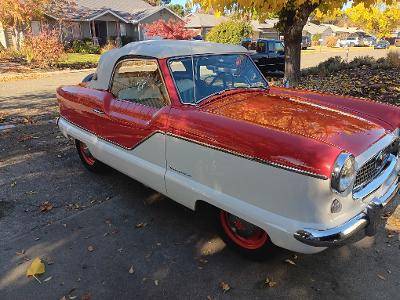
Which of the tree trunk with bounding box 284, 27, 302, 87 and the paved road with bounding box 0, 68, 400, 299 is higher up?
the tree trunk with bounding box 284, 27, 302, 87

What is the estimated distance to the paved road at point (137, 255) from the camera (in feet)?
9.73

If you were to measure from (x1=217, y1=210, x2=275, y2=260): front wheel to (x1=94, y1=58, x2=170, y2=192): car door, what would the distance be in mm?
724

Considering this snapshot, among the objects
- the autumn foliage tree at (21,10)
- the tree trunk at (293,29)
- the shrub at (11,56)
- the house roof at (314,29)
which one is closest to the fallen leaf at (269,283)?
the tree trunk at (293,29)

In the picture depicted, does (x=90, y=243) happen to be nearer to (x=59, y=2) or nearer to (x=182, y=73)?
(x=182, y=73)

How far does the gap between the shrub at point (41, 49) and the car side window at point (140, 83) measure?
Result: 16924 mm

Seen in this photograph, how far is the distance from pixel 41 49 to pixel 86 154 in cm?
1629

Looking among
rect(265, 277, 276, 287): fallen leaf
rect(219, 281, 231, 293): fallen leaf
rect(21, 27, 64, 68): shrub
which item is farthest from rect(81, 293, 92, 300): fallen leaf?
rect(21, 27, 64, 68): shrub

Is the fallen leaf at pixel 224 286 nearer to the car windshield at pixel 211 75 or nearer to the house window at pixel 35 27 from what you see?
the car windshield at pixel 211 75

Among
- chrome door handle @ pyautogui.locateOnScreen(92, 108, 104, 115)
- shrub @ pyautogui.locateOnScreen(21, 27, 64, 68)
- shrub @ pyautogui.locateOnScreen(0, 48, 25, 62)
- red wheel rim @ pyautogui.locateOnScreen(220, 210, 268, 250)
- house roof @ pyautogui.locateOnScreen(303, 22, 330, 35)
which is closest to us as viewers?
red wheel rim @ pyautogui.locateOnScreen(220, 210, 268, 250)

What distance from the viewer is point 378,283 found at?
3018mm

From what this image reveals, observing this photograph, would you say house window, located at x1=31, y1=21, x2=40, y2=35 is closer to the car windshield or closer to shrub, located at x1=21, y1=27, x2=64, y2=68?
shrub, located at x1=21, y1=27, x2=64, y2=68

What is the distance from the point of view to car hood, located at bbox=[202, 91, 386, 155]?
294 centimetres

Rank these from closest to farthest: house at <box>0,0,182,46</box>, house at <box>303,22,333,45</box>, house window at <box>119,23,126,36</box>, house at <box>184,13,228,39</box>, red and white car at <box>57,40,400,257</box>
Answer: red and white car at <box>57,40,400,257</box>
house at <box>0,0,182,46</box>
house window at <box>119,23,126,36</box>
house at <box>184,13,228,39</box>
house at <box>303,22,333,45</box>

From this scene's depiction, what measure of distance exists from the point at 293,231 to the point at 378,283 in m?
1.01
